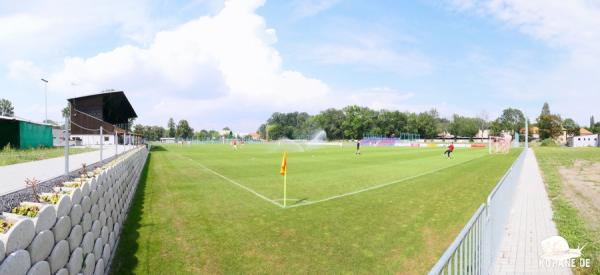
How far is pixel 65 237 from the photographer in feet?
11.9

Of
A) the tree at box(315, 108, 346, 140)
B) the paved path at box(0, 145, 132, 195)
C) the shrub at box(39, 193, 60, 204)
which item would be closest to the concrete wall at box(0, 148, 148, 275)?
the shrub at box(39, 193, 60, 204)

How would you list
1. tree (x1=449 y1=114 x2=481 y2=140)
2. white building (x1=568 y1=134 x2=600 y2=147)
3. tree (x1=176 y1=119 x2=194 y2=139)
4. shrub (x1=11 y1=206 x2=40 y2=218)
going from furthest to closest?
tree (x1=449 y1=114 x2=481 y2=140)
tree (x1=176 y1=119 x2=194 y2=139)
white building (x1=568 y1=134 x2=600 y2=147)
shrub (x1=11 y1=206 x2=40 y2=218)

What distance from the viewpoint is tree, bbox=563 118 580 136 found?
372 ft

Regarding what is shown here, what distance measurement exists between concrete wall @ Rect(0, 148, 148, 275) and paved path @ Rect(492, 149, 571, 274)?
6.33 meters

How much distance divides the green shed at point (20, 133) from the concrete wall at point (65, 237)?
3280 centimetres

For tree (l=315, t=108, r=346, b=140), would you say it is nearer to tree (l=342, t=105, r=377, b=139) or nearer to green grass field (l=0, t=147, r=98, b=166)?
tree (l=342, t=105, r=377, b=139)

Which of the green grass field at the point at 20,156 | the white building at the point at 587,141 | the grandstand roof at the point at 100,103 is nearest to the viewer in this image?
the green grass field at the point at 20,156

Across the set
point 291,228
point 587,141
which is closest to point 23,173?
point 291,228

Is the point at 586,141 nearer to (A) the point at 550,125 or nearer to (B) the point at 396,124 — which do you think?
(A) the point at 550,125

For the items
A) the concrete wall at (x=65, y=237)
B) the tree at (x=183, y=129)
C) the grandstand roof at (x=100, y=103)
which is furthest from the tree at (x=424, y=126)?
the concrete wall at (x=65, y=237)

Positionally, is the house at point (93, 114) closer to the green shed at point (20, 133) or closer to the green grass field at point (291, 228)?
the green shed at point (20, 133)

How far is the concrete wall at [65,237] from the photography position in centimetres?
265

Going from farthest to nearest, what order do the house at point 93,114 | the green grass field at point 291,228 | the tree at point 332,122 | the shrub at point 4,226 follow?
the tree at point 332,122 → the house at point 93,114 → the green grass field at point 291,228 → the shrub at point 4,226

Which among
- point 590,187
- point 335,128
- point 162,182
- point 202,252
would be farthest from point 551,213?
point 335,128
